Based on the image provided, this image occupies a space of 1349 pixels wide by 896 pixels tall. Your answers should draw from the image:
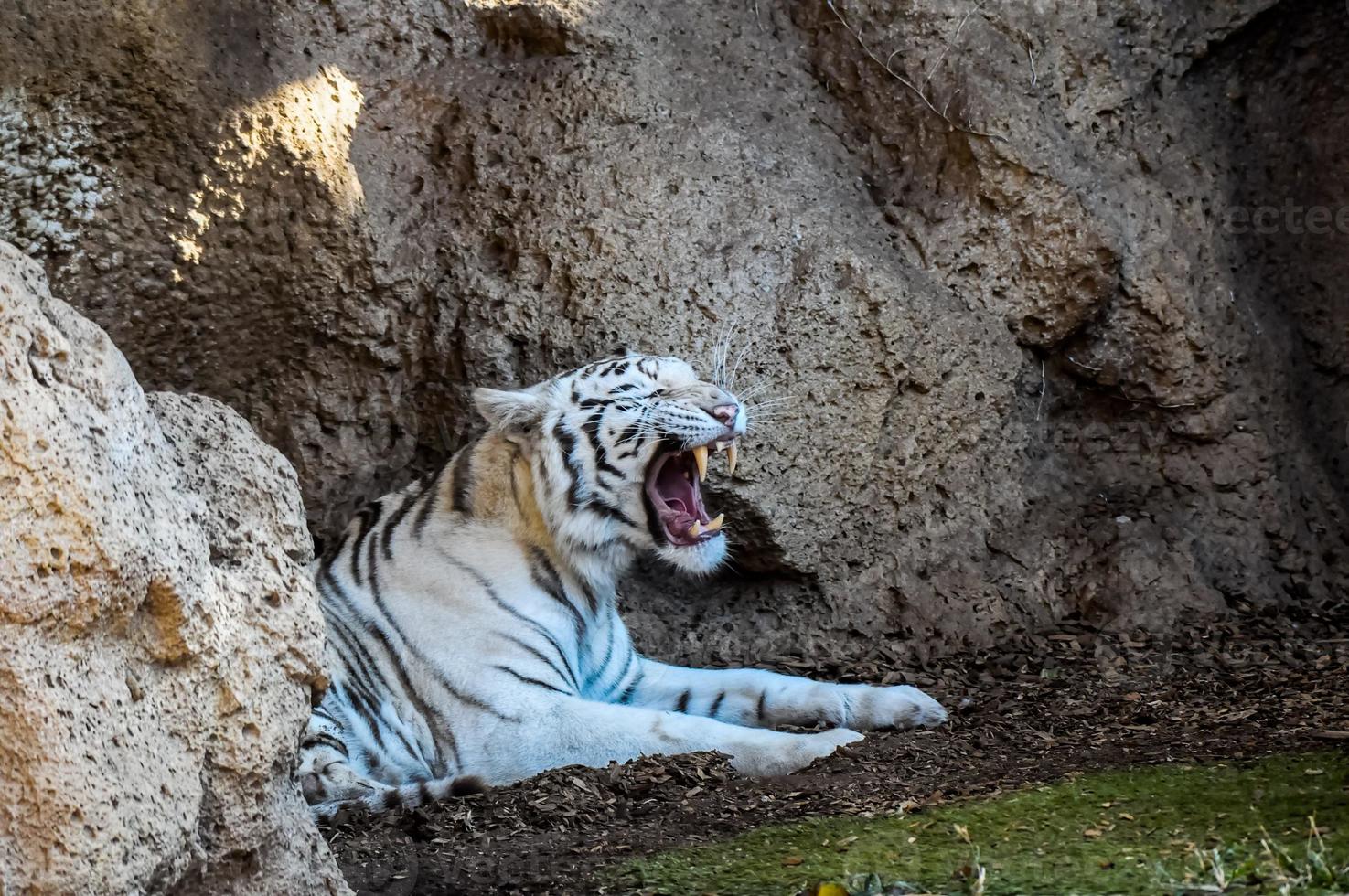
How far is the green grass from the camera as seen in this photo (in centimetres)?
238

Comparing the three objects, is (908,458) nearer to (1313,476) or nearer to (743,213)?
(743,213)

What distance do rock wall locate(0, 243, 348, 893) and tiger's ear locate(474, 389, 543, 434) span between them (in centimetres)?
166

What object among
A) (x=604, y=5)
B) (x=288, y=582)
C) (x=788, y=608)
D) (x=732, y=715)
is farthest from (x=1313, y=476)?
(x=288, y=582)

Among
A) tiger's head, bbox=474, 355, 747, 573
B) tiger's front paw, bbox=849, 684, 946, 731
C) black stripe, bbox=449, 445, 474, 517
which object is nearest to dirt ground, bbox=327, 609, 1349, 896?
tiger's front paw, bbox=849, 684, 946, 731

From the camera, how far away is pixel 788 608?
194 inches

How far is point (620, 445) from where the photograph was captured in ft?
14.6

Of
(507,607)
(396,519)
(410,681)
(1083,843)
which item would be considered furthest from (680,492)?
(1083,843)

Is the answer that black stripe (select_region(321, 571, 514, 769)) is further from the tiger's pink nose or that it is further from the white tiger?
the tiger's pink nose

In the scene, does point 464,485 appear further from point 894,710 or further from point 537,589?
point 894,710

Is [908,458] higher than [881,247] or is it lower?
lower

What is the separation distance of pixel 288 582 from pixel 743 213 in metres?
2.48

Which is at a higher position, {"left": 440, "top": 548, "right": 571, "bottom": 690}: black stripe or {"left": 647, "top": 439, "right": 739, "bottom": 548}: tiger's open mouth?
{"left": 647, "top": 439, "right": 739, "bottom": 548}: tiger's open mouth

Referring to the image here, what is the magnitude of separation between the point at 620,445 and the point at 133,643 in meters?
2.23

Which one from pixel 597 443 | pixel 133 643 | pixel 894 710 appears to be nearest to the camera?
pixel 133 643
